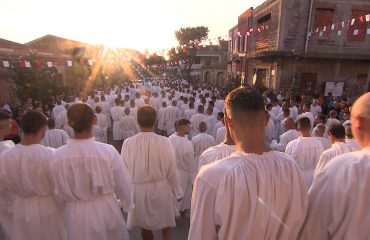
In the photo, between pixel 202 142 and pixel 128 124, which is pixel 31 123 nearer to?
pixel 202 142

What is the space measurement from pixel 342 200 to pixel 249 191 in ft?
1.72

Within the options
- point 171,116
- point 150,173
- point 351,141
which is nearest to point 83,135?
point 150,173

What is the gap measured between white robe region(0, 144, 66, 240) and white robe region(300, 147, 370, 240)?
8.77ft

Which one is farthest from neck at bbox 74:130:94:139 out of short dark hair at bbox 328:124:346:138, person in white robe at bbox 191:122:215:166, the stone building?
the stone building

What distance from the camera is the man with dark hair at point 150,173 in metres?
4.23

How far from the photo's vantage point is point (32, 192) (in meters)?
3.36

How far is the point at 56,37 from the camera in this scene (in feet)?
93.5

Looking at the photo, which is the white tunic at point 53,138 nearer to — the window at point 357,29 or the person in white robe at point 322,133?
the person in white robe at point 322,133

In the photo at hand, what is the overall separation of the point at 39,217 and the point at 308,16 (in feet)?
60.3

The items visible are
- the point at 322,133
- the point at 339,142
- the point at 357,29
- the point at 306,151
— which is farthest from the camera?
the point at 357,29

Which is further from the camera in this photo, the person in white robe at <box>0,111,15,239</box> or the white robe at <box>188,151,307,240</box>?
the person in white robe at <box>0,111,15,239</box>

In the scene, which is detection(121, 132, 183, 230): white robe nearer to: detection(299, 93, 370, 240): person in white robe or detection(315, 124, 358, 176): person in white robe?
detection(315, 124, 358, 176): person in white robe

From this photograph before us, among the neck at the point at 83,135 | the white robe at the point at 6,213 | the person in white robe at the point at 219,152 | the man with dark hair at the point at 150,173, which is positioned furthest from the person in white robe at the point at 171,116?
the neck at the point at 83,135

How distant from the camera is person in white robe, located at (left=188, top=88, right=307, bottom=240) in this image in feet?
6.15
